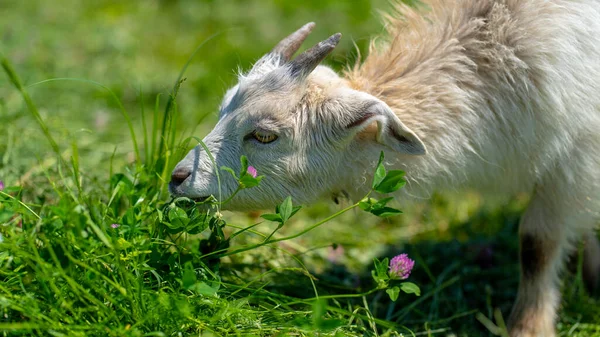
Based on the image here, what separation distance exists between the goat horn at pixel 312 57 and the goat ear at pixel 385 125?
0.89ft

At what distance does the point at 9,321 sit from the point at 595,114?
122 inches

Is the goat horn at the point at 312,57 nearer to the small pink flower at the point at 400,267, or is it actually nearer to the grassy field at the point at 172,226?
the grassy field at the point at 172,226

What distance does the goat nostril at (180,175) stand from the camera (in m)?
3.53

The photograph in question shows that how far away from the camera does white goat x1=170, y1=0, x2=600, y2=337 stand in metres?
3.58

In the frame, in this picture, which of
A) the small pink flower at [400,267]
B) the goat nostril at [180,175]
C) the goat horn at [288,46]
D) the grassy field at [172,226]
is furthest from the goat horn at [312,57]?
the small pink flower at [400,267]

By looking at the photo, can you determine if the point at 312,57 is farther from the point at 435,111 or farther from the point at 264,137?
the point at 435,111

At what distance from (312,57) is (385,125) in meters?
0.51

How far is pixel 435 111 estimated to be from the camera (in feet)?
12.2

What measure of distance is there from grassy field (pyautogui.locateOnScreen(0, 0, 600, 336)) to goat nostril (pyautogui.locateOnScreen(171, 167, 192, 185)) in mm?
139

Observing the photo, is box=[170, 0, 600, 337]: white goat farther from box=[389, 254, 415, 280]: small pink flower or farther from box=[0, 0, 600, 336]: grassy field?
box=[389, 254, 415, 280]: small pink flower

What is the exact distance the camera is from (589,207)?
4078 millimetres

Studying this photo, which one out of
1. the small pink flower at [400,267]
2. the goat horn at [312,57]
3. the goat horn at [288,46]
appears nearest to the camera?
the small pink flower at [400,267]

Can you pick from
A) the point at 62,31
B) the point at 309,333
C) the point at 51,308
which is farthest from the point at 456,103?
Answer: the point at 62,31

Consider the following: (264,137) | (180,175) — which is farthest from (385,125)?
(180,175)
